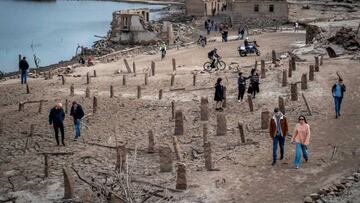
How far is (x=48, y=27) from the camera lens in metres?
85.2

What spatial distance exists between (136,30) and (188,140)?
129 ft

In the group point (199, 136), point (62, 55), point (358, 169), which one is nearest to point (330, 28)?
point (199, 136)

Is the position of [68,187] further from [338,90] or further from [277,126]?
[338,90]

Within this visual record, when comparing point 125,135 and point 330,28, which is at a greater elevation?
point 330,28

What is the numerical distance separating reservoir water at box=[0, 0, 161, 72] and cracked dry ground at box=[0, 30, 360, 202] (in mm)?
29506

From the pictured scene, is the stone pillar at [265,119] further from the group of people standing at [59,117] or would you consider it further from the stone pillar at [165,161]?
the group of people standing at [59,117]

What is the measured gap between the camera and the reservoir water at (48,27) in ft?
204

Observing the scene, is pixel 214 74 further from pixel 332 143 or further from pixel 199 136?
pixel 332 143

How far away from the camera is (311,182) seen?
13.9 m

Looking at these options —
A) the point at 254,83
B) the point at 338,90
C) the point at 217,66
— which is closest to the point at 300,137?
→ the point at 338,90

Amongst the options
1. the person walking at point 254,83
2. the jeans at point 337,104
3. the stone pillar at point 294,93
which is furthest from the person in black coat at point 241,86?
the jeans at point 337,104

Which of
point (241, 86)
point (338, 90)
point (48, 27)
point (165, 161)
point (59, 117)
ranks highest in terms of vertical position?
point (48, 27)

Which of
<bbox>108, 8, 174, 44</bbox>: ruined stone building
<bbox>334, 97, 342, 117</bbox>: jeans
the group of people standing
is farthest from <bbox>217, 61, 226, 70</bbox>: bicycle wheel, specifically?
<bbox>108, 8, 174, 44</bbox>: ruined stone building

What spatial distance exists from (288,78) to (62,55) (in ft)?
130
